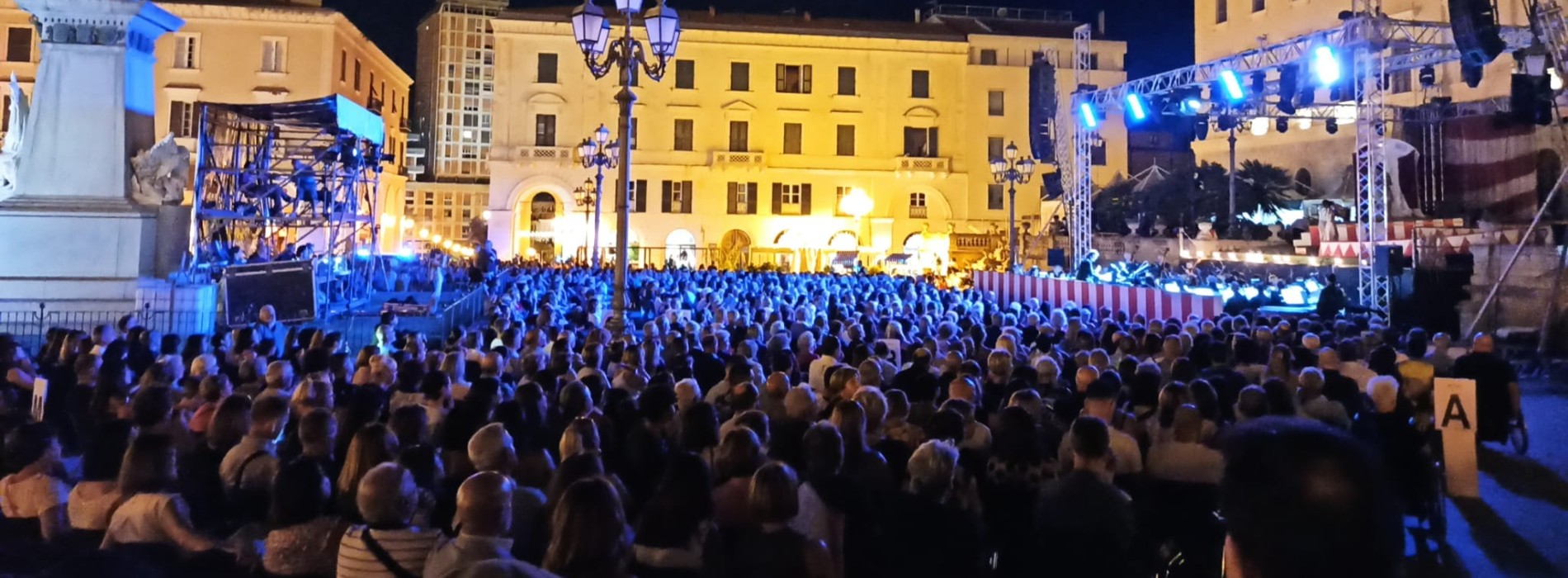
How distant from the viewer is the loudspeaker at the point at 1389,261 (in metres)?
16.5

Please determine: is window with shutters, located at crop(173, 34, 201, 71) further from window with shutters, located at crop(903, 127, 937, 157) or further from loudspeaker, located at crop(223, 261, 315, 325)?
loudspeaker, located at crop(223, 261, 315, 325)

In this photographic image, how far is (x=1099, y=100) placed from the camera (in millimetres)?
25703

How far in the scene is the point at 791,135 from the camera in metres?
50.0

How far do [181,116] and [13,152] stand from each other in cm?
3791

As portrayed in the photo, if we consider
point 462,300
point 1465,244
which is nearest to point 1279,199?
point 1465,244

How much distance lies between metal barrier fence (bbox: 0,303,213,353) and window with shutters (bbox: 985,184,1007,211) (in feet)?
139

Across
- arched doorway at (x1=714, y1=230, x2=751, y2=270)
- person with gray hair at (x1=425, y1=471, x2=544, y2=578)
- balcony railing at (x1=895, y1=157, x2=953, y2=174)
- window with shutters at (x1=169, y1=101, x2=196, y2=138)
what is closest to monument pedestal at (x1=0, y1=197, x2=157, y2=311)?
person with gray hair at (x1=425, y1=471, x2=544, y2=578)

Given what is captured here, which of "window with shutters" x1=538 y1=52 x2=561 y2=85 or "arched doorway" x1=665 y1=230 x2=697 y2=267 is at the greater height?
"window with shutters" x1=538 y1=52 x2=561 y2=85

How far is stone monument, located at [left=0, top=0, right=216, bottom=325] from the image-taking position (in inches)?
495

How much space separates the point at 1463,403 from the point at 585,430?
6521 mm

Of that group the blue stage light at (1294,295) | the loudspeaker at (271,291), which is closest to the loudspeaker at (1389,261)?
the blue stage light at (1294,295)

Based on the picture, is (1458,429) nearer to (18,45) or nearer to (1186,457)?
(1186,457)

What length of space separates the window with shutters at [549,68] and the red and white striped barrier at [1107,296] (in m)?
28.6

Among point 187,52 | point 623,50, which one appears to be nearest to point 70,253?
point 623,50
